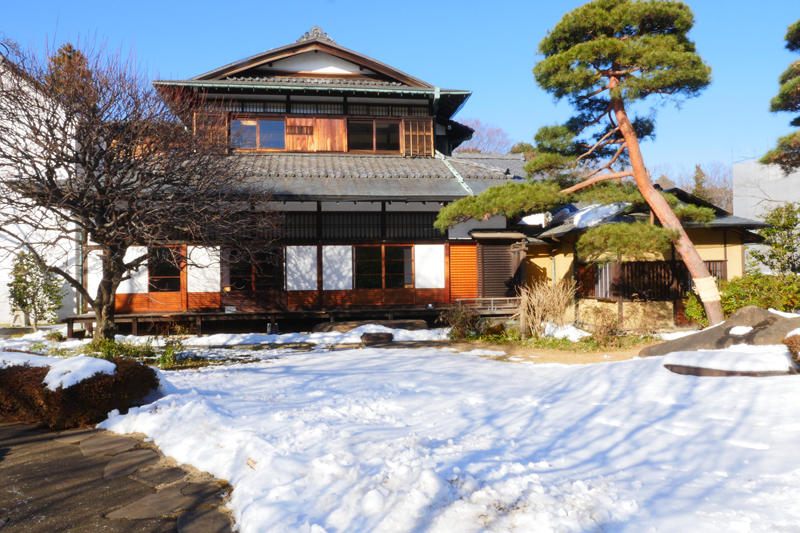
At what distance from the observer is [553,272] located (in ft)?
59.0

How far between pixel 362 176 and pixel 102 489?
11.9m

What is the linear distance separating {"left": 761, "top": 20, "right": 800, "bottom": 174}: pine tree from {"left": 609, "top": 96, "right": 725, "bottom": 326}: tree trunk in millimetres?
3775

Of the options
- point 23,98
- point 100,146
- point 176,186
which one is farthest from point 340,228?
point 23,98

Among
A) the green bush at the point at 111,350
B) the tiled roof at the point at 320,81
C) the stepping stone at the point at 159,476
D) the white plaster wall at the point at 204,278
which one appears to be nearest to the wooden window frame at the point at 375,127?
the tiled roof at the point at 320,81

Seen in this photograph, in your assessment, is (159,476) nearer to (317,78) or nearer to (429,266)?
(429,266)

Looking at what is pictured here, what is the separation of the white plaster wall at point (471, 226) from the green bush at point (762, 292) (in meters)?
6.13

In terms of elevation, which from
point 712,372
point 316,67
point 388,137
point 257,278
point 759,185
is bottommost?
point 712,372

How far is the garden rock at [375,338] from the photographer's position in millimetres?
12398

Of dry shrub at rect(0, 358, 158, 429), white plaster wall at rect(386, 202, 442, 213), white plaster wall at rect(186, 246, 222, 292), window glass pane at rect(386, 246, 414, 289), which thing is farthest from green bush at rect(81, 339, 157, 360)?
white plaster wall at rect(386, 202, 442, 213)

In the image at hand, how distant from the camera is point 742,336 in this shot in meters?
8.59

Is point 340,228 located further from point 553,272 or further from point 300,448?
point 300,448

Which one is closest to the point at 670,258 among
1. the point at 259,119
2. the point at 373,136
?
the point at 373,136

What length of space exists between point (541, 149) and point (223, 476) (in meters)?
11.8

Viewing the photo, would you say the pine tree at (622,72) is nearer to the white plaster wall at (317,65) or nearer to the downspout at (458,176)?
the downspout at (458,176)
